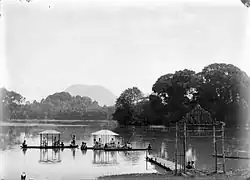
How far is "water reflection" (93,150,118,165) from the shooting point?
1180 centimetres

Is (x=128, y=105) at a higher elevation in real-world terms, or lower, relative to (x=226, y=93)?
lower

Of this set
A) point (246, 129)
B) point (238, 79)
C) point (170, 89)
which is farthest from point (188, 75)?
point (246, 129)

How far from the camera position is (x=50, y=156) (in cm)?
1295

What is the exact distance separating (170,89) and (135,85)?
4263 millimetres

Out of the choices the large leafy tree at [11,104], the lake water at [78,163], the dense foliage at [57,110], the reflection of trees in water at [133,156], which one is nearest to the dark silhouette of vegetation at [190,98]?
the large leafy tree at [11,104]

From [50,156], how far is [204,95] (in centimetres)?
1480

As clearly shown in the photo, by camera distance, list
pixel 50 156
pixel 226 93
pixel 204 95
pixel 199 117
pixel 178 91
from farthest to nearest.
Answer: pixel 178 91, pixel 204 95, pixel 226 93, pixel 50 156, pixel 199 117

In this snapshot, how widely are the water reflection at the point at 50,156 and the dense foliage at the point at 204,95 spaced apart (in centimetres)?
1307

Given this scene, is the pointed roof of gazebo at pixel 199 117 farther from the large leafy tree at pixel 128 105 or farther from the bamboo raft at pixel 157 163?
the large leafy tree at pixel 128 105

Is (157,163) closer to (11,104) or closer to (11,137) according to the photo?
(11,137)

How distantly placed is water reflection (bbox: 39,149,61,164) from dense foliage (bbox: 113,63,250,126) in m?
13.1

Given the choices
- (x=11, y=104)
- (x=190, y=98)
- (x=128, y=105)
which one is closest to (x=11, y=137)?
(x=190, y=98)

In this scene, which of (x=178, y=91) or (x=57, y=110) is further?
(x=57, y=110)

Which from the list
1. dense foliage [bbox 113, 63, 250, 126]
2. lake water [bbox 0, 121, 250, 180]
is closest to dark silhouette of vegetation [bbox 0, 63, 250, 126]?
dense foliage [bbox 113, 63, 250, 126]
